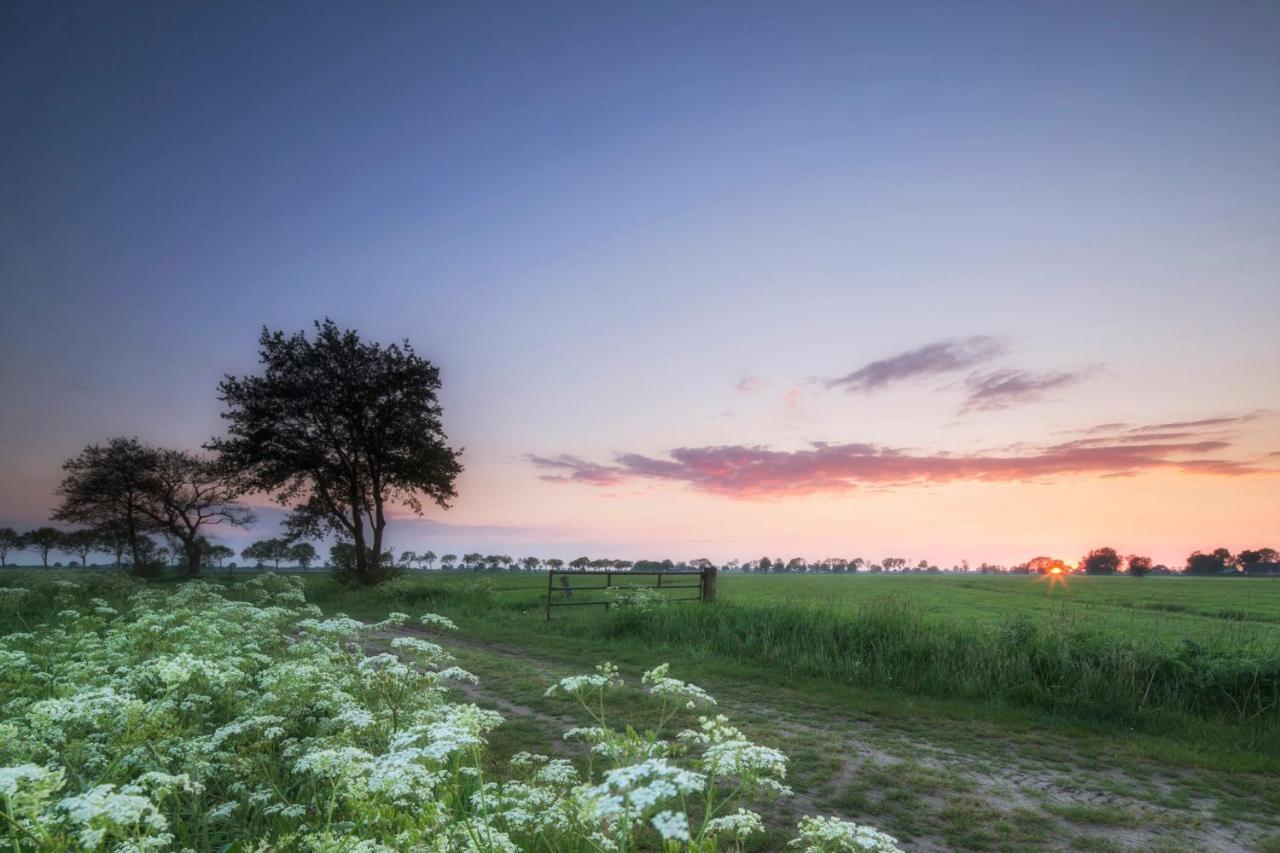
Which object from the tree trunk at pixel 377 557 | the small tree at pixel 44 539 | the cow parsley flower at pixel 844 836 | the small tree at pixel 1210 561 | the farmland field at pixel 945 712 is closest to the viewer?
the cow parsley flower at pixel 844 836

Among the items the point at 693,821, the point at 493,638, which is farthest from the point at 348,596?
the point at 693,821

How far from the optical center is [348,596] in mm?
31406

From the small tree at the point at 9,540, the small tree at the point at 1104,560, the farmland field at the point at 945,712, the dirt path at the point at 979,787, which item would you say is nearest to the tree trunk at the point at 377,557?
the farmland field at the point at 945,712

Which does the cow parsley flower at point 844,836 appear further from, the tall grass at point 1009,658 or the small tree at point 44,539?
the small tree at point 44,539

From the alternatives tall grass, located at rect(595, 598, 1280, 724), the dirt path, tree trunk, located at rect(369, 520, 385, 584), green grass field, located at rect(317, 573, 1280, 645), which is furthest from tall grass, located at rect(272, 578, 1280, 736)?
tree trunk, located at rect(369, 520, 385, 584)

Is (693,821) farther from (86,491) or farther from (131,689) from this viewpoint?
(86,491)

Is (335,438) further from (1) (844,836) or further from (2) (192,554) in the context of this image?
(1) (844,836)

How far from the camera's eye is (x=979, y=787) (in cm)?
→ 724

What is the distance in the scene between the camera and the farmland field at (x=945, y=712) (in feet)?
20.9

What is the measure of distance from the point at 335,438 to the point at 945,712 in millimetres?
36423

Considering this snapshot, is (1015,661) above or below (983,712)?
above

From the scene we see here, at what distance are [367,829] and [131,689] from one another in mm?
3947

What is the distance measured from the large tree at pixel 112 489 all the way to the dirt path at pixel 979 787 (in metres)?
54.1

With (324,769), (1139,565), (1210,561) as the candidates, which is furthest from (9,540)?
(1210,561)
